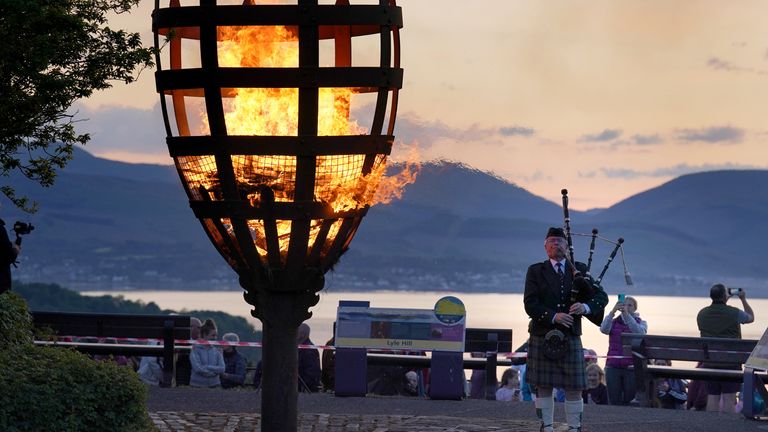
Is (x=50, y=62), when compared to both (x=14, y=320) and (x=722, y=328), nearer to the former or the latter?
(x=14, y=320)

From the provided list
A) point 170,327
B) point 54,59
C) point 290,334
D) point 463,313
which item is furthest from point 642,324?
point 54,59

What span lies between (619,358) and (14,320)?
837cm

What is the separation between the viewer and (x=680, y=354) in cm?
1852

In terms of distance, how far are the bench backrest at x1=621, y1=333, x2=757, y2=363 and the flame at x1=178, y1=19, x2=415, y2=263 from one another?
7.71m

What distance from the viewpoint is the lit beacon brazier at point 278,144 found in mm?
11695

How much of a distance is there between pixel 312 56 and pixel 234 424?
4760 mm

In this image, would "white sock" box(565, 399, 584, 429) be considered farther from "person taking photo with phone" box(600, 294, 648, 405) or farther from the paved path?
"person taking photo with phone" box(600, 294, 648, 405)

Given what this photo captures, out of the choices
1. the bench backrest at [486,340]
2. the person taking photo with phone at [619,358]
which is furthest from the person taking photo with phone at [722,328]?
A: the bench backrest at [486,340]

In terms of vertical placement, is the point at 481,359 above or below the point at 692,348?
below

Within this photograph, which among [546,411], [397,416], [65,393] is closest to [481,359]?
[397,416]

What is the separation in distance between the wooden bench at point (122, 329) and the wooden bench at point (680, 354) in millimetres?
6150

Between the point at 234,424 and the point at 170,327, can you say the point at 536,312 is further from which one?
the point at 170,327

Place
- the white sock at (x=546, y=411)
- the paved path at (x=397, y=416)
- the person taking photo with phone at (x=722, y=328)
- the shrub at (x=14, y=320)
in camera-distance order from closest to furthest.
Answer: the white sock at (x=546, y=411) < the shrub at (x=14, y=320) < the paved path at (x=397, y=416) < the person taking photo with phone at (x=722, y=328)

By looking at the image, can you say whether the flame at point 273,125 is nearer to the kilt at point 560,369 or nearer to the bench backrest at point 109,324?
the kilt at point 560,369
